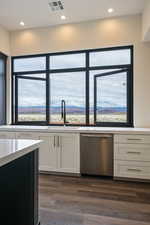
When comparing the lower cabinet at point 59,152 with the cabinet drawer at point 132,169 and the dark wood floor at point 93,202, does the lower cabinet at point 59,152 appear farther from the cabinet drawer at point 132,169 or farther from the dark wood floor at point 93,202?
the cabinet drawer at point 132,169

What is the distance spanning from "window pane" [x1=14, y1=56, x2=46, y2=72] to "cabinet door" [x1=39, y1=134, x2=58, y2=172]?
180 cm

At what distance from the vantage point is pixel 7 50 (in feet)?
13.8

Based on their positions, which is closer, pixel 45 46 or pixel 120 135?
pixel 120 135

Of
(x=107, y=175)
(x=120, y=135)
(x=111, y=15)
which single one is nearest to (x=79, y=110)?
(x=120, y=135)

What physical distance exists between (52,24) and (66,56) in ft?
2.63

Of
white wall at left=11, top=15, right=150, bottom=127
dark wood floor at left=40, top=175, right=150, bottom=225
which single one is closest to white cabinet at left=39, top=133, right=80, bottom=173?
dark wood floor at left=40, top=175, right=150, bottom=225

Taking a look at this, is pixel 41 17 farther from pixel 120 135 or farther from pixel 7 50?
pixel 120 135

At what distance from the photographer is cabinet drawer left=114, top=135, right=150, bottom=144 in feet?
9.67

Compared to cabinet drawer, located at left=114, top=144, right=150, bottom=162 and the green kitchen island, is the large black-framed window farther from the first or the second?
the green kitchen island

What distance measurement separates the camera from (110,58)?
146 inches

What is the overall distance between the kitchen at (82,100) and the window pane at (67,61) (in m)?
0.02

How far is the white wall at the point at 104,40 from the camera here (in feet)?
11.5

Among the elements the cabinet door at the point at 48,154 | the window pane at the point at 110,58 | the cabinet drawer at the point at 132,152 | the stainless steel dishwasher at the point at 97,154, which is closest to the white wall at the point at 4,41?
the window pane at the point at 110,58

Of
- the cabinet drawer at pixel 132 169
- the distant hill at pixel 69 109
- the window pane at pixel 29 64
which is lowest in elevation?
the cabinet drawer at pixel 132 169
